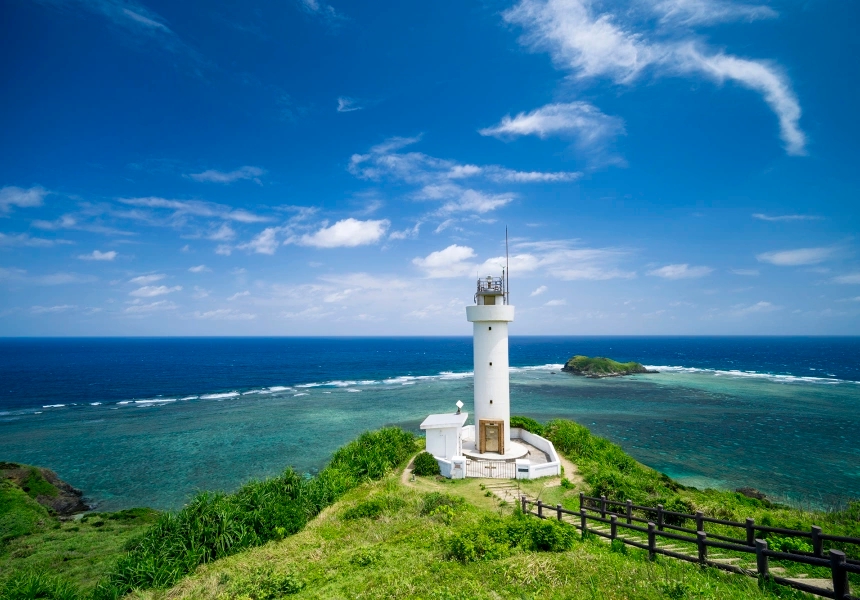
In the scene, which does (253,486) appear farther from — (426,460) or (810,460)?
(810,460)

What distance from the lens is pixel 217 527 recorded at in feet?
37.8

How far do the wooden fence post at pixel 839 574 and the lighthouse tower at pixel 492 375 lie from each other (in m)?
13.6

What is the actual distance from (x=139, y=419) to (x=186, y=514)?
35.7 m

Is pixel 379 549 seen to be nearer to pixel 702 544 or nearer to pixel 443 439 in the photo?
pixel 702 544

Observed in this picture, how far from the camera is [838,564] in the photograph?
4984mm

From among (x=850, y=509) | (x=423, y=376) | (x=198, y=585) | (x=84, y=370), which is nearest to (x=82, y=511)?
(x=198, y=585)

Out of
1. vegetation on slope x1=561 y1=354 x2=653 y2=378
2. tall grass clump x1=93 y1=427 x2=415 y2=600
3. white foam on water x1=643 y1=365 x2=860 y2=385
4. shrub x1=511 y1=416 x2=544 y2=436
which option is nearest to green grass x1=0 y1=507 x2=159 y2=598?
tall grass clump x1=93 y1=427 x2=415 y2=600

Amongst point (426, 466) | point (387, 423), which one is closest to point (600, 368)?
point (387, 423)

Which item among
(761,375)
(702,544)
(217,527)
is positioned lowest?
(761,375)

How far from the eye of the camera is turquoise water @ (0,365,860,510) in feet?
81.5

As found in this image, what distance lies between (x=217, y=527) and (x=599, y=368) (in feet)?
232

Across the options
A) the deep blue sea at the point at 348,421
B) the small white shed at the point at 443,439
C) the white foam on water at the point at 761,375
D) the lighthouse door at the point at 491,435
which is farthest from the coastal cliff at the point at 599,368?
the small white shed at the point at 443,439

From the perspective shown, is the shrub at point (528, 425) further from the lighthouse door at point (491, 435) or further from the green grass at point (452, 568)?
the green grass at point (452, 568)

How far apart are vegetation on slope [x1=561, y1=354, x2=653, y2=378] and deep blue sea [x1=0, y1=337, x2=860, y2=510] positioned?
152 inches
